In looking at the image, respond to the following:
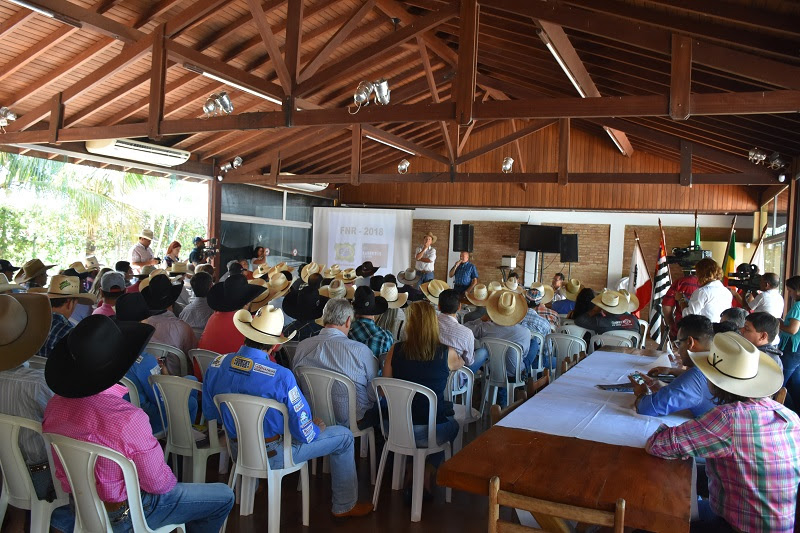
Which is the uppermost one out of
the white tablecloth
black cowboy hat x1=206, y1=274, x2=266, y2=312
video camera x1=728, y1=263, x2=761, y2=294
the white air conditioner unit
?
the white air conditioner unit

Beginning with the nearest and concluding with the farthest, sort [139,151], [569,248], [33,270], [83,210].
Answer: [33,270] → [139,151] → [569,248] → [83,210]

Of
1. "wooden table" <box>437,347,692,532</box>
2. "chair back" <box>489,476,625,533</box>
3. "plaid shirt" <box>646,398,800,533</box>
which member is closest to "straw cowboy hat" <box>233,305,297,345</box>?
"wooden table" <box>437,347,692,532</box>

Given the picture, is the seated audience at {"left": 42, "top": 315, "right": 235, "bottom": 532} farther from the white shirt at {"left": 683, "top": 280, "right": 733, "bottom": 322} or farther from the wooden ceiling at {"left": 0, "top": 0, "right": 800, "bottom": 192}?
the white shirt at {"left": 683, "top": 280, "right": 733, "bottom": 322}

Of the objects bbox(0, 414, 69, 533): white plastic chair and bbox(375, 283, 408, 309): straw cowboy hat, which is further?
bbox(375, 283, 408, 309): straw cowboy hat

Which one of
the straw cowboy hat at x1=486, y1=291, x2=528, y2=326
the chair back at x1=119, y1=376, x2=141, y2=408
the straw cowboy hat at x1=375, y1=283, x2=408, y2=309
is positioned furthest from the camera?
the straw cowboy hat at x1=375, y1=283, x2=408, y2=309

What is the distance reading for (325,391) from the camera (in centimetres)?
380

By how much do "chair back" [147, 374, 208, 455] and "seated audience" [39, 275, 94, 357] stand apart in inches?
31.6

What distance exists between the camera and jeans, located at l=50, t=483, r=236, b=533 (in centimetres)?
242

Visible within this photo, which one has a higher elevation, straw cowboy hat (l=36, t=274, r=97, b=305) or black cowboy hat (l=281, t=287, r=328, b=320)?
straw cowboy hat (l=36, t=274, r=97, b=305)

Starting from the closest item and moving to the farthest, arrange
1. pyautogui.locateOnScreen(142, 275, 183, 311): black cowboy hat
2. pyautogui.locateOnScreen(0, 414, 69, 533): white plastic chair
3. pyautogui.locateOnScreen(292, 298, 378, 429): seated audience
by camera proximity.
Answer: pyautogui.locateOnScreen(0, 414, 69, 533): white plastic chair < pyautogui.locateOnScreen(292, 298, 378, 429): seated audience < pyautogui.locateOnScreen(142, 275, 183, 311): black cowboy hat

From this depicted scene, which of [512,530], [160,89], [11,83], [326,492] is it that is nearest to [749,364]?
[512,530]

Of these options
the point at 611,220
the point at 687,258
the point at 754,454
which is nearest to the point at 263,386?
the point at 754,454

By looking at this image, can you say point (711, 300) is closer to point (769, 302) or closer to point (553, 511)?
point (769, 302)

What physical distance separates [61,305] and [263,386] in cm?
206
